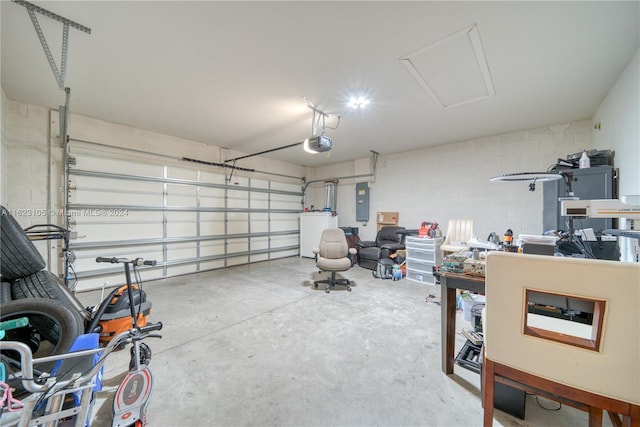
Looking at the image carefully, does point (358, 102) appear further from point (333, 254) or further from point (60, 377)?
point (60, 377)

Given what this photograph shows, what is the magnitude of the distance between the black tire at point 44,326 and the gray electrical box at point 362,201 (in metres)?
5.60

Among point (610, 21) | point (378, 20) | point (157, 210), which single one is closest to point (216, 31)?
point (378, 20)

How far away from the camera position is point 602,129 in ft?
10.1

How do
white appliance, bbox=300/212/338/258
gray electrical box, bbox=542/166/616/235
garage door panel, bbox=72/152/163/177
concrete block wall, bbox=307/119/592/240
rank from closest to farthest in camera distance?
gray electrical box, bbox=542/166/616/235 → garage door panel, bbox=72/152/163/177 → concrete block wall, bbox=307/119/592/240 → white appliance, bbox=300/212/338/258

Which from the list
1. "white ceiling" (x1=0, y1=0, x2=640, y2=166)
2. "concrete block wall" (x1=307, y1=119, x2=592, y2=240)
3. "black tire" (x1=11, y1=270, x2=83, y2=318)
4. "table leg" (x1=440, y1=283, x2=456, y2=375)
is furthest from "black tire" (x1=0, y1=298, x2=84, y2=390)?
"concrete block wall" (x1=307, y1=119, x2=592, y2=240)

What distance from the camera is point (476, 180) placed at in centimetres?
461

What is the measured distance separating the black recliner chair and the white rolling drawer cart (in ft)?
1.67

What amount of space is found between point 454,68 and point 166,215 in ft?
16.8

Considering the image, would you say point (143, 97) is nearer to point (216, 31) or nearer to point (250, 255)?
point (216, 31)

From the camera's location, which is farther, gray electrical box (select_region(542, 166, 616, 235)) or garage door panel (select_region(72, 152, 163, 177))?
garage door panel (select_region(72, 152, 163, 177))

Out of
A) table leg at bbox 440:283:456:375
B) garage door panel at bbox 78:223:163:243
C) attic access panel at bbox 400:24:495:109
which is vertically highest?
attic access panel at bbox 400:24:495:109

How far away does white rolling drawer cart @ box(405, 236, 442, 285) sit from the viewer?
13.8ft

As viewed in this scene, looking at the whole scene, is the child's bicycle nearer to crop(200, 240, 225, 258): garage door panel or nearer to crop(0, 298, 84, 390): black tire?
crop(0, 298, 84, 390): black tire

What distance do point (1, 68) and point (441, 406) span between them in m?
5.02
